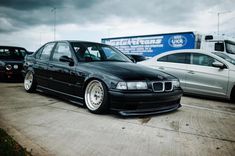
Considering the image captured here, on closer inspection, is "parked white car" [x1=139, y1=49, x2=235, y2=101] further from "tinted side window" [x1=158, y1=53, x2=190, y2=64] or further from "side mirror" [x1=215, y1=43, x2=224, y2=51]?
"side mirror" [x1=215, y1=43, x2=224, y2=51]

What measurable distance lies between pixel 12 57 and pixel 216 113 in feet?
25.5

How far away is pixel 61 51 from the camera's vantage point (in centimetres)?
557

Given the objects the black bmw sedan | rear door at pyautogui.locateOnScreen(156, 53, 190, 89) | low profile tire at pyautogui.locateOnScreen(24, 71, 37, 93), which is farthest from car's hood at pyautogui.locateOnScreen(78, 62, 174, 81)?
rear door at pyautogui.locateOnScreen(156, 53, 190, 89)

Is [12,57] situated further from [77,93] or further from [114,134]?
[114,134]

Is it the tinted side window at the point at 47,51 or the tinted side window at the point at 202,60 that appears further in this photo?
the tinted side window at the point at 202,60

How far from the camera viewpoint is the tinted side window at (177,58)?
7284mm

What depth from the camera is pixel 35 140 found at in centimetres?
308

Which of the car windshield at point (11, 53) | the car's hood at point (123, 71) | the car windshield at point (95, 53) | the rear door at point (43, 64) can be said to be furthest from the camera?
the car windshield at point (11, 53)

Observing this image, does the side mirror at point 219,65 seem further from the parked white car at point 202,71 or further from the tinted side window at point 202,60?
the tinted side window at point 202,60

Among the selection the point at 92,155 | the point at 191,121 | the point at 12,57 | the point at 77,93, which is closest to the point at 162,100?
the point at 191,121

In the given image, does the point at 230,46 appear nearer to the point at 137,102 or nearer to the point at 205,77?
the point at 205,77

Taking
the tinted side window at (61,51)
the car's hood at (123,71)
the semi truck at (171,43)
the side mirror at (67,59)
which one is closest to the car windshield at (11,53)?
the tinted side window at (61,51)

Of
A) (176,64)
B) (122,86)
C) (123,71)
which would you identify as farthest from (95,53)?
(176,64)

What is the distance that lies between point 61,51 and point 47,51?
76cm
